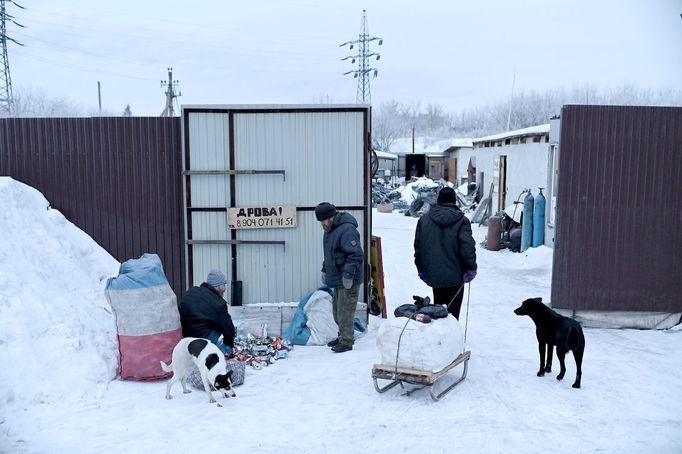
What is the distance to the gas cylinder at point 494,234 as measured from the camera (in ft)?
53.0

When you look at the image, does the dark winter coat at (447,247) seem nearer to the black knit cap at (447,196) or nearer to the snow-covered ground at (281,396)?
the black knit cap at (447,196)

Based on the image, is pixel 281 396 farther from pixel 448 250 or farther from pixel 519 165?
pixel 519 165

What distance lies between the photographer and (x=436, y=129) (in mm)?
92312

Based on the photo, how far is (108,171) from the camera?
8820 mm

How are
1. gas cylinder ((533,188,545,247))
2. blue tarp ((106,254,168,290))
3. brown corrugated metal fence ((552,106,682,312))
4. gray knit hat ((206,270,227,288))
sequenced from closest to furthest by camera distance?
1. blue tarp ((106,254,168,290))
2. gray knit hat ((206,270,227,288))
3. brown corrugated metal fence ((552,106,682,312))
4. gas cylinder ((533,188,545,247))

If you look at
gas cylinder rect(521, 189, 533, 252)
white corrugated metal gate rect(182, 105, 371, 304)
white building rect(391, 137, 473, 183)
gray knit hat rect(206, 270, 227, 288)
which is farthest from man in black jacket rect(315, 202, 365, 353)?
white building rect(391, 137, 473, 183)

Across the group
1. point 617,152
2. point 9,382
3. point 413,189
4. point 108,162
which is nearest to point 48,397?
point 9,382

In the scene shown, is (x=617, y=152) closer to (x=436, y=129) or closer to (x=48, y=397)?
(x=48, y=397)

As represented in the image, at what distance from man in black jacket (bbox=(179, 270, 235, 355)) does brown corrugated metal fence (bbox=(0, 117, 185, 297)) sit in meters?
2.08

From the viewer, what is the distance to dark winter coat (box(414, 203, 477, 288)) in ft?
23.4

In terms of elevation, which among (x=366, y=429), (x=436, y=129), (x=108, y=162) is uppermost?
(x=436, y=129)

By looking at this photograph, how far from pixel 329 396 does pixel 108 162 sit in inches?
187

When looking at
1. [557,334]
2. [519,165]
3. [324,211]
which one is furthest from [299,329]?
[519,165]

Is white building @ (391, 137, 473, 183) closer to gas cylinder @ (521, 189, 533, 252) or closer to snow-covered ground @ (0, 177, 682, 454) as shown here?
gas cylinder @ (521, 189, 533, 252)
